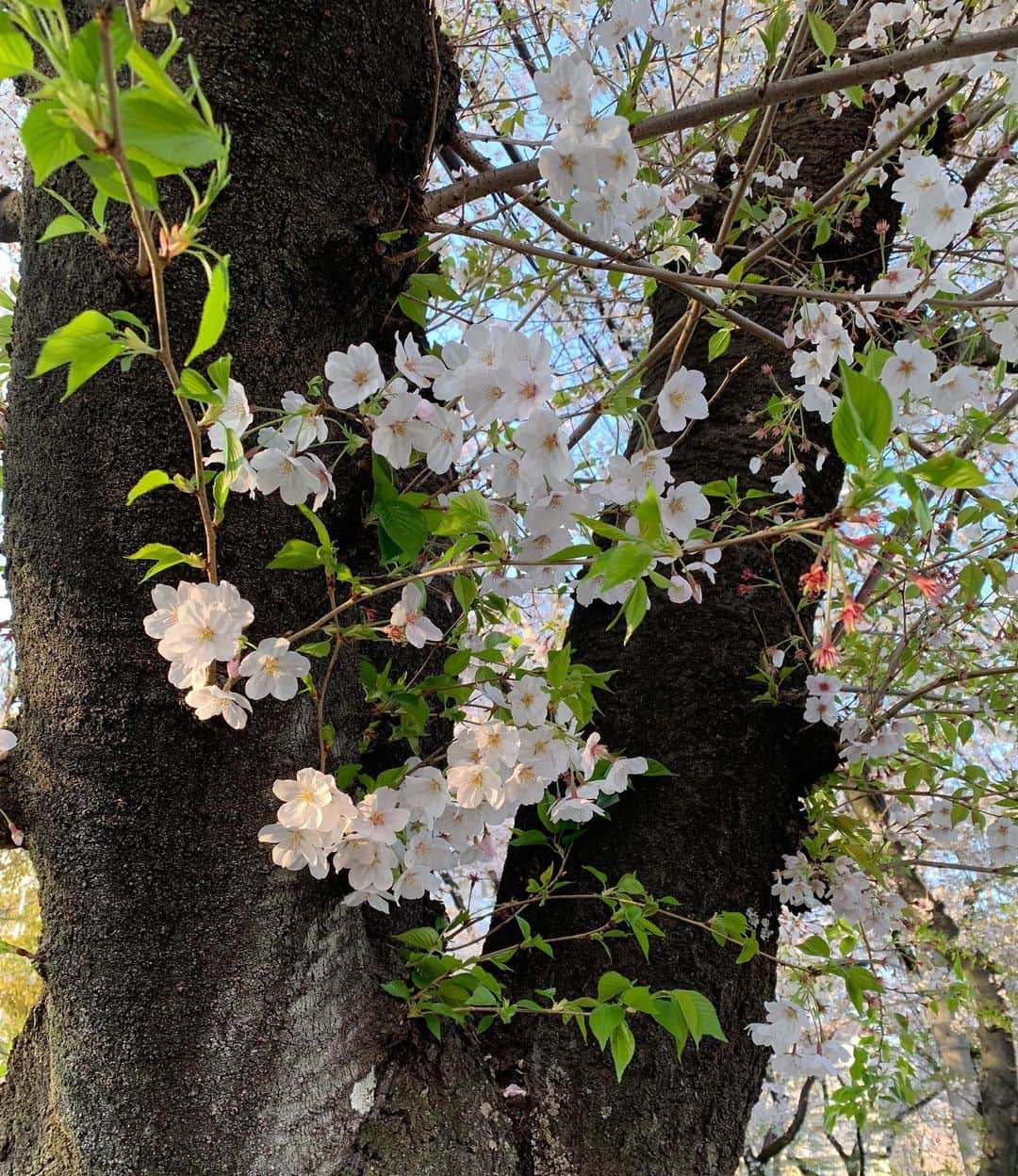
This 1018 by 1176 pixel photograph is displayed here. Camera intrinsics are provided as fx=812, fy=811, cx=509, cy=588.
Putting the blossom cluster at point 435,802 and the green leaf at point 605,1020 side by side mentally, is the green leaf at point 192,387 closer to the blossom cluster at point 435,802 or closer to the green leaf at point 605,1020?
the blossom cluster at point 435,802

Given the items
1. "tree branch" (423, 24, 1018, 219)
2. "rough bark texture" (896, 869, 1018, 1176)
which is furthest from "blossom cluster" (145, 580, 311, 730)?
"rough bark texture" (896, 869, 1018, 1176)

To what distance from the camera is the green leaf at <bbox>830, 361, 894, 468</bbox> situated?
23.0 inches

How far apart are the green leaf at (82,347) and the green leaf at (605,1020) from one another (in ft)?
2.76

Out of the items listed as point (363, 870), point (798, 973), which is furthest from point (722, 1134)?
point (363, 870)

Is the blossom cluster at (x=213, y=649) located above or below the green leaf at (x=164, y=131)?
below

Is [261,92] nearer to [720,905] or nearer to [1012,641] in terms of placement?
[720,905]

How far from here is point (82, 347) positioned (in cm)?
57

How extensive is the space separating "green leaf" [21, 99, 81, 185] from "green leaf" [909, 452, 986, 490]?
0.60 metres

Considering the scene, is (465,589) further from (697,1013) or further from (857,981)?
(857,981)

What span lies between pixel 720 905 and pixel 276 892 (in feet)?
2.42

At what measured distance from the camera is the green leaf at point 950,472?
62 cm

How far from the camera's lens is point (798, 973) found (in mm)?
1281

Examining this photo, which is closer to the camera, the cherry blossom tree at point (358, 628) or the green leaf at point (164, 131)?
the green leaf at point (164, 131)

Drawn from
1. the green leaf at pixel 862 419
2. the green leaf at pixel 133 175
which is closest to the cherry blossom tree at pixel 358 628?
the green leaf at pixel 862 419
